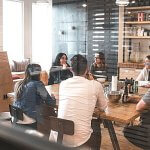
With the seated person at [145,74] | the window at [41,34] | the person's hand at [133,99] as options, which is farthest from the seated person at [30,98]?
the seated person at [145,74]

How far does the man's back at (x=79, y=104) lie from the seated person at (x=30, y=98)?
546 millimetres

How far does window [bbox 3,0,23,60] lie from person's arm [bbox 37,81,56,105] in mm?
1248

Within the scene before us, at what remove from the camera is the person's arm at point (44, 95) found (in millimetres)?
2410

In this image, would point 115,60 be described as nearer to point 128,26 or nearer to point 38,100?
point 128,26

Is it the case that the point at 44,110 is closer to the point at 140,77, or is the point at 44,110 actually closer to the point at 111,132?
the point at 111,132

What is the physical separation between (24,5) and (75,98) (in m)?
2.04

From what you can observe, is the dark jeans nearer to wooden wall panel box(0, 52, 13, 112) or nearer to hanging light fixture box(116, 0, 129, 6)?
wooden wall panel box(0, 52, 13, 112)

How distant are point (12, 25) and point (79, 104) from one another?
2.04 metres

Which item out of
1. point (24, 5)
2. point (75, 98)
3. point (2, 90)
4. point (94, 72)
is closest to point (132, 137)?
point (75, 98)

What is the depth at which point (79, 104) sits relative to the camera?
70.2 inches

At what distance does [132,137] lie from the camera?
2215 millimetres

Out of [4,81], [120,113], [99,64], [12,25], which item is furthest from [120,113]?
[12,25]

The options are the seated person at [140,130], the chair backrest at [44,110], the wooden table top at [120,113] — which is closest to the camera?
the wooden table top at [120,113]

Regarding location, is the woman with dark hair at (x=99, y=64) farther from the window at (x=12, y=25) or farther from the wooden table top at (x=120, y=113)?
the window at (x=12, y=25)
